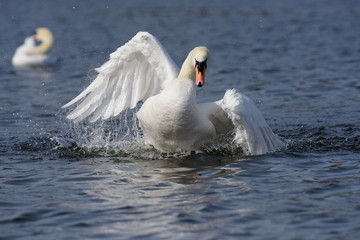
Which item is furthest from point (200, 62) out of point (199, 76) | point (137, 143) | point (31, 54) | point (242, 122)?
point (31, 54)

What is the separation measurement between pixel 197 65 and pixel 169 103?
2.16ft

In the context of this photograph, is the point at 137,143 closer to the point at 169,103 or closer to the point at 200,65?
the point at 169,103

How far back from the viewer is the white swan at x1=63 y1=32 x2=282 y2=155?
25.8 ft

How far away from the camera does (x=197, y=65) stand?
26.2ft

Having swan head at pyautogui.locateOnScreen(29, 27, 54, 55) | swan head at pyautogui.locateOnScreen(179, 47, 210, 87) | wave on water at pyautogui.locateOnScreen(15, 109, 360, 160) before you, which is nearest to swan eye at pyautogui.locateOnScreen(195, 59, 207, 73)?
swan head at pyautogui.locateOnScreen(179, 47, 210, 87)

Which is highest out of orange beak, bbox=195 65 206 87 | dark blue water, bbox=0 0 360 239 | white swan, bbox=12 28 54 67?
white swan, bbox=12 28 54 67

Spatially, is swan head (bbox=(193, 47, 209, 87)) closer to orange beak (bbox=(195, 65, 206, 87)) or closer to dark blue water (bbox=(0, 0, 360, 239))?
orange beak (bbox=(195, 65, 206, 87))

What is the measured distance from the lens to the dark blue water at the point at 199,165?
589 cm

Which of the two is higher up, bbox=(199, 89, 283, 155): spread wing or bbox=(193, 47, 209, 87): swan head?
bbox=(193, 47, 209, 87): swan head

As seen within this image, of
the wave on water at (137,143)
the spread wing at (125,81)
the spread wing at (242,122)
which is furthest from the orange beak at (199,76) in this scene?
the wave on water at (137,143)

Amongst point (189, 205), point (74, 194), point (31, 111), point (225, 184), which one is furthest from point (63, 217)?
point (31, 111)

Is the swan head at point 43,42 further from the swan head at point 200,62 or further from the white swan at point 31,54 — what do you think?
the swan head at point 200,62

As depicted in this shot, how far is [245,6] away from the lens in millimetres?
34000

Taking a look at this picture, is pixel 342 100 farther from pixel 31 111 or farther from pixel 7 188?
pixel 7 188
